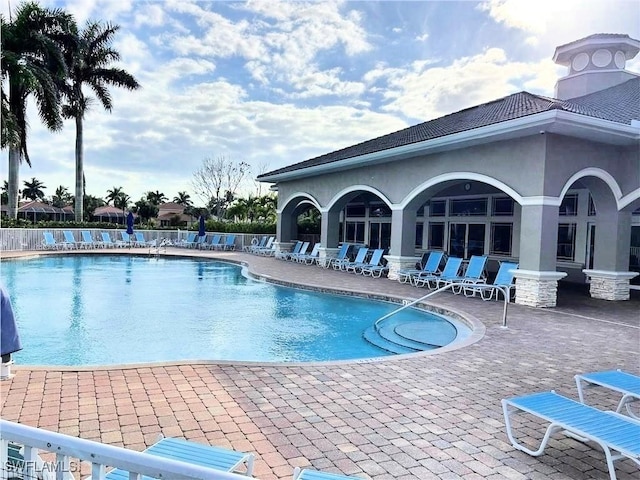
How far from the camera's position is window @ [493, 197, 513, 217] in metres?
17.0

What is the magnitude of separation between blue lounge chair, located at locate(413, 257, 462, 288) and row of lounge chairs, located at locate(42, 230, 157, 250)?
58.0ft

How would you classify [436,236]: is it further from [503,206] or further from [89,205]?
[89,205]

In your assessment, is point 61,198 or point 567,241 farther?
point 61,198

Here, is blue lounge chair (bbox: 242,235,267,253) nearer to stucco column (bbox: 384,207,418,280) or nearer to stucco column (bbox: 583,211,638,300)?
stucco column (bbox: 384,207,418,280)

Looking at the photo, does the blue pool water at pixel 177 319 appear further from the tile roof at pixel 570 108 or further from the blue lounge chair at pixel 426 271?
the tile roof at pixel 570 108

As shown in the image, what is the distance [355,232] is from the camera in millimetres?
25578

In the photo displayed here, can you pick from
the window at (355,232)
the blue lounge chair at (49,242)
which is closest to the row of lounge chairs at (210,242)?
the blue lounge chair at (49,242)

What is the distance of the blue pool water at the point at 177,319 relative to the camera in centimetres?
779

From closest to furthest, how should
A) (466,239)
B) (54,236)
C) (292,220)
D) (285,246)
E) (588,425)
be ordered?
(588,425) < (466,239) < (285,246) < (54,236) < (292,220)

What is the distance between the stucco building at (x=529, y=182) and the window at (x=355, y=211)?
1.44 metres

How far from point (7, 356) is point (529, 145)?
1112 centimetres

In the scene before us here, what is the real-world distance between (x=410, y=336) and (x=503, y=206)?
1053 cm

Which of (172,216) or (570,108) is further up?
(570,108)

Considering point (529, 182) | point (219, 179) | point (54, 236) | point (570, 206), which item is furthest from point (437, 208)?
point (219, 179)
